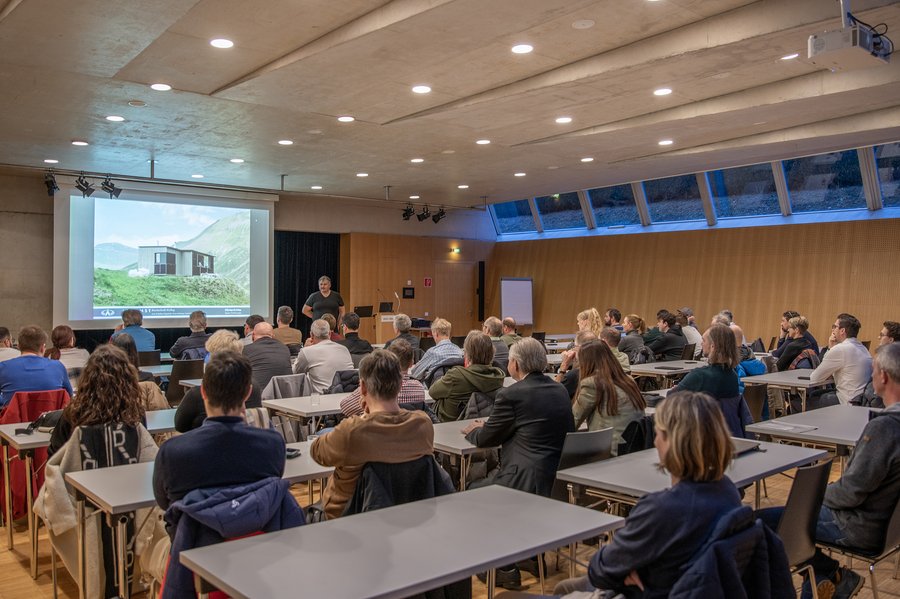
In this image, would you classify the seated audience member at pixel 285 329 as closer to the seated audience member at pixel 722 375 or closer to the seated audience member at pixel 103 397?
the seated audience member at pixel 103 397

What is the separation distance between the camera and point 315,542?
2.31 meters

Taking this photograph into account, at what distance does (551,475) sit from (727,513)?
1.93 meters

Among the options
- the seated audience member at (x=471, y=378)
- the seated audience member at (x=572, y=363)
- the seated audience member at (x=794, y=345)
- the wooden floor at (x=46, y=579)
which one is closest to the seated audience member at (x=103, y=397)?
the wooden floor at (x=46, y=579)

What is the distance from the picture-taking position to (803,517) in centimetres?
301

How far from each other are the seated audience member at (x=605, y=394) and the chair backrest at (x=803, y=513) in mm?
1232

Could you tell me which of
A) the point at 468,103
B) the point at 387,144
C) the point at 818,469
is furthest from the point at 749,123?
the point at 818,469

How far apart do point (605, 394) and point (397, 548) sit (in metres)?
2.28

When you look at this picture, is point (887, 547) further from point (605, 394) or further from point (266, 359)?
point (266, 359)

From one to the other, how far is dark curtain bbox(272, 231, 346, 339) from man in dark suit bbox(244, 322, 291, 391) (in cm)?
878

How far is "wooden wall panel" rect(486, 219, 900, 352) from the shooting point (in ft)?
38.5

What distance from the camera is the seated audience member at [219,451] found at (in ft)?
8.06

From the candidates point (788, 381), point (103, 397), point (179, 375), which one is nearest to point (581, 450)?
point (103, 397)

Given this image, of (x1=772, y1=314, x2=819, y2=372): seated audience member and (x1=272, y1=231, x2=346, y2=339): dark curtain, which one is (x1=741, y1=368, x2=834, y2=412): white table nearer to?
(x1=772, y1=314, x2=819, y2=372): seated audience member

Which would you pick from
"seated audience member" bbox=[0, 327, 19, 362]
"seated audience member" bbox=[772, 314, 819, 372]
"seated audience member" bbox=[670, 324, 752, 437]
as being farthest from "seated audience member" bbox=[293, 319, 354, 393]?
"seated audience member" bbox=[772, 314, 819, 372]
